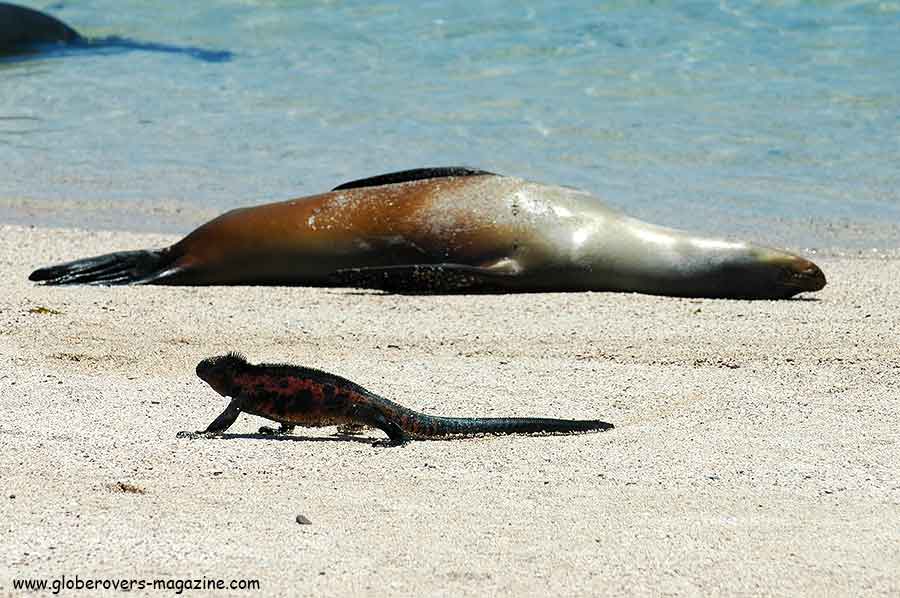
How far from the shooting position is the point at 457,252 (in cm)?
756

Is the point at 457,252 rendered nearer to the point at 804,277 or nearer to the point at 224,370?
the point at 804,277

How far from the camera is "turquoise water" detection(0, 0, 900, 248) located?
10.2 m

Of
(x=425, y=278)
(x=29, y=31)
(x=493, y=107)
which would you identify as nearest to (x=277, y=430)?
(x=425, y=278)

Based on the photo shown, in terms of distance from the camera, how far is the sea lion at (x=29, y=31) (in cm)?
1648

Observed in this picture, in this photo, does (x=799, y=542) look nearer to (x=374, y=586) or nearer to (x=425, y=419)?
(x=374, y=586)

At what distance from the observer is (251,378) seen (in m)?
4.34

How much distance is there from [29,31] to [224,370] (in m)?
13.2

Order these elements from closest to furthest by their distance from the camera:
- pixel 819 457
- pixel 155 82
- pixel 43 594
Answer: pixel 43 594, pixel 819 457, pixel 155 82

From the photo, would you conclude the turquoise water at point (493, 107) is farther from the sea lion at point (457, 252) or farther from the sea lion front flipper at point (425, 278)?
the sea lion front flipper at point (425, 278)

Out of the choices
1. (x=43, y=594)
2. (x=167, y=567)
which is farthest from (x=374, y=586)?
(x=43, y=594)

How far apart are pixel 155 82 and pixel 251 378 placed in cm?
1036

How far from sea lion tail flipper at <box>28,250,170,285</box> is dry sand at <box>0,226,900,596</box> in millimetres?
311

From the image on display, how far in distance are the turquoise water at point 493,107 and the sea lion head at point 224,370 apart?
523 centimetres

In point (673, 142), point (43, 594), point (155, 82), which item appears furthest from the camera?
point (155, 82)
